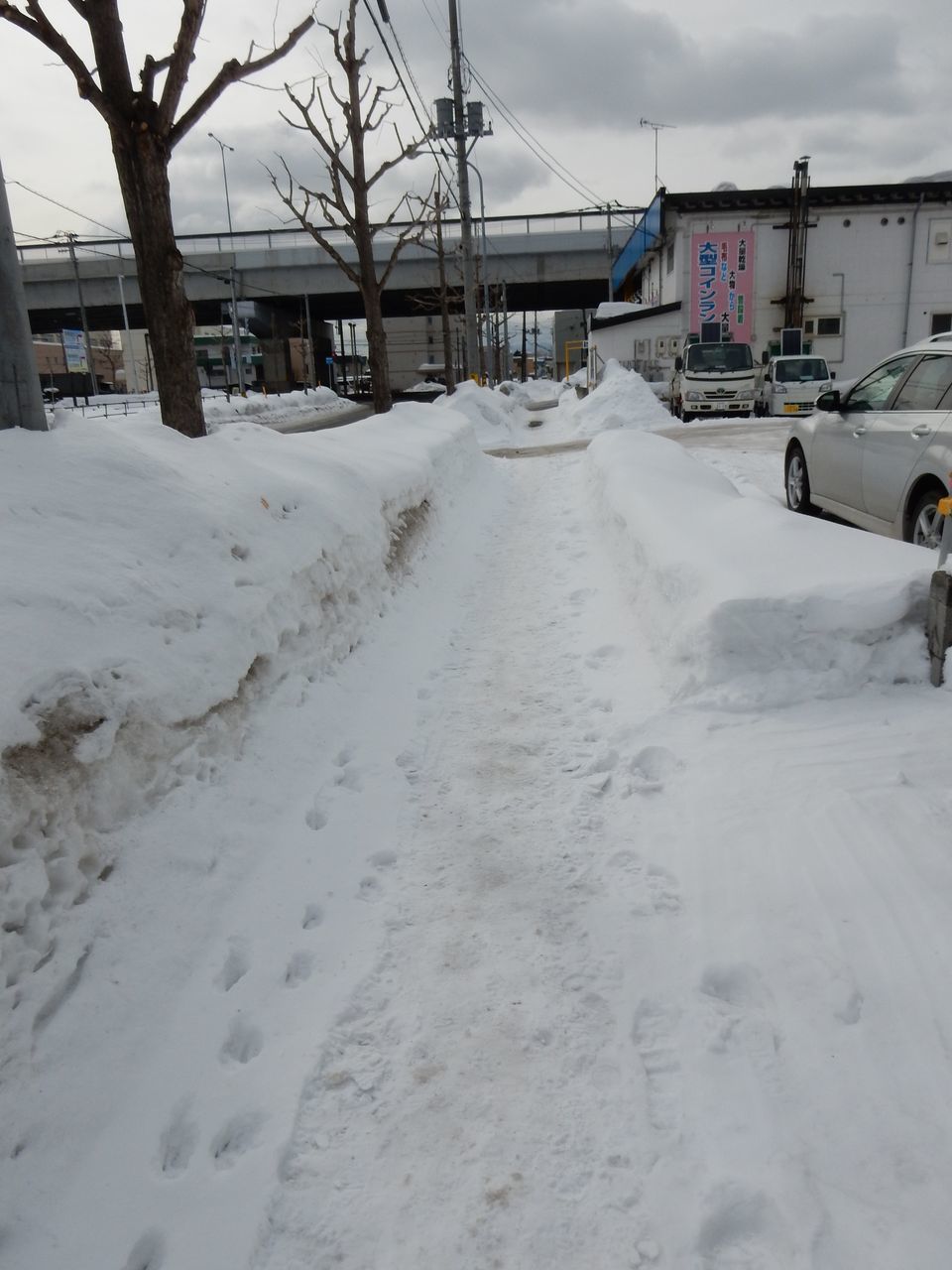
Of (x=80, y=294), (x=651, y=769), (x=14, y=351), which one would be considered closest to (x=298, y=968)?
(x=651, y=769)

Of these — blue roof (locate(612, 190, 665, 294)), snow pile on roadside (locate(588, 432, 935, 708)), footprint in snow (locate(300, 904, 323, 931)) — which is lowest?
footprint in snow (locate(300, 904, 323, 931))

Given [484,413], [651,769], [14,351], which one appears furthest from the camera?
[484,413]

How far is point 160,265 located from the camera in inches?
259

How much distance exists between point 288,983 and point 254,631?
6.49 feet

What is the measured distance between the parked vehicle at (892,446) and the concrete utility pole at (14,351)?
19.3 ft

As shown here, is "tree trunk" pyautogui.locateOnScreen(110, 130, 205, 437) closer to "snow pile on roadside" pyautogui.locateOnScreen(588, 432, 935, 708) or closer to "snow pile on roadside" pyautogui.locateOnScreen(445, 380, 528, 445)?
"snow pile on roadside" pyautogui.locateOnScreen(588, 432, 935, 708)

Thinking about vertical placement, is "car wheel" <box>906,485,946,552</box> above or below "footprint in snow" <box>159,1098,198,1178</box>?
above

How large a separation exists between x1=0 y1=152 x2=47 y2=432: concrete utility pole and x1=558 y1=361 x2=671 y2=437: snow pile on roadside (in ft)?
56.5

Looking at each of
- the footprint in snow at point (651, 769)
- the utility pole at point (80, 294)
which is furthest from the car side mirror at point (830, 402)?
the utility pole at point (80, 294)

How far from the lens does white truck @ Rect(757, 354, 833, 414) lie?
2303 centimetres

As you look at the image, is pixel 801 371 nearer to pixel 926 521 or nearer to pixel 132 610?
pixel 926 521

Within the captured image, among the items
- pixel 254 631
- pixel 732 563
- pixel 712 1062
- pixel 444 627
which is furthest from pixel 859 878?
pixel 444 627

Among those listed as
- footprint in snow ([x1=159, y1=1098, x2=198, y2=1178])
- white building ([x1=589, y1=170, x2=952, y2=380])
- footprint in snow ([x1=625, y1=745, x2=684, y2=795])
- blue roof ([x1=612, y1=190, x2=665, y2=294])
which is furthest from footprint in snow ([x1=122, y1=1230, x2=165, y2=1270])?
blue roof ([x1=612, y1=190, x2=665, y2=294])

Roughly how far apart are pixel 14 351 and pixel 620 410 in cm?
1917
